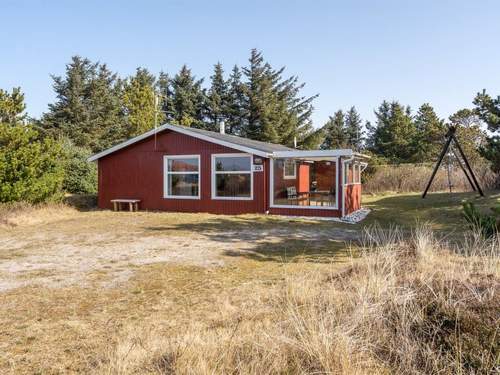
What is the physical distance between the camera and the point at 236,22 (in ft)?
46.6

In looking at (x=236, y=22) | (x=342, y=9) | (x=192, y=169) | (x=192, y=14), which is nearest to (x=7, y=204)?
(x=192, y=169)

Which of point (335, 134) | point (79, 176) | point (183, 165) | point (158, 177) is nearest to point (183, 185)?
point (183, 165)

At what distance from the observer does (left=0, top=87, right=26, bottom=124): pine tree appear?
21.2 m

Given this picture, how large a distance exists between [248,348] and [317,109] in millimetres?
36496

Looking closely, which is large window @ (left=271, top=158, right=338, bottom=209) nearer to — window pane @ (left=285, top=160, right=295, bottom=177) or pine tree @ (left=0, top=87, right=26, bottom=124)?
window pane @ (left=285, top=160, right=295, bottom=177)

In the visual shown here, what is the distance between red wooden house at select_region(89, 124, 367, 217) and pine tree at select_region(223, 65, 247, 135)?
1987cm

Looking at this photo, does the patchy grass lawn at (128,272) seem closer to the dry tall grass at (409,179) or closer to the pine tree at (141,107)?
the dry tall grass at (409,179)

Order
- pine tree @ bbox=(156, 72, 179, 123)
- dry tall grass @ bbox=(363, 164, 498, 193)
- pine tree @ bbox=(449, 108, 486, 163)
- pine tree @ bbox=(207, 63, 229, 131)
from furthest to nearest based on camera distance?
pine tree @ bbox=(156, 72, 179, 123) < pine tree @ bbox=(207, 63, 229, 131) < pine tree @ bbox=(449, 108, 486, 163) < dry tall grass @ bbox=(363, 164, 498, 193)

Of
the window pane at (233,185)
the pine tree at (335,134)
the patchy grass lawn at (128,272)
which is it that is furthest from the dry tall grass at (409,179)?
the pine tree at (335,134)

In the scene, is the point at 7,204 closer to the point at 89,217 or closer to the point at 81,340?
the point at 89,217

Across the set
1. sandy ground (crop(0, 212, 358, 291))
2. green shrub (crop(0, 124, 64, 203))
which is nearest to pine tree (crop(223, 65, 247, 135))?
green shrub (crop(0, 124, 64, 203))

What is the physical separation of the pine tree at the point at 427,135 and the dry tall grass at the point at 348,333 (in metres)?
29.2

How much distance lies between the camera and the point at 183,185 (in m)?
14.2

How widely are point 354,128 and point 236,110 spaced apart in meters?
19.2
